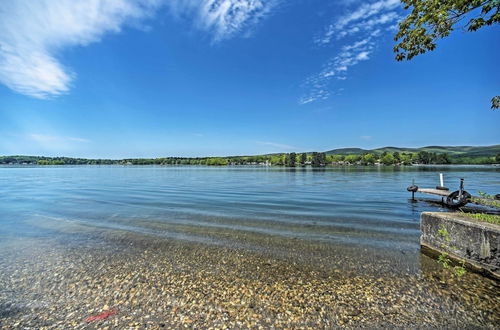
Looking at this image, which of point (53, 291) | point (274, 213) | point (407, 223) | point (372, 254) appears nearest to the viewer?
point (53, 291)

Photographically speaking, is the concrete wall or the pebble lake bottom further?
the concrete wall

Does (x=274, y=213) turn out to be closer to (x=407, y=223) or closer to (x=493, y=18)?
(x=407, y=223)

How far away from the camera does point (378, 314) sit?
16.0 ft

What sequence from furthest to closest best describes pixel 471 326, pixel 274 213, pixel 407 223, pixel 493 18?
pixel 274 213
pixel 407 223
pixel 493 18
pixel 471 326

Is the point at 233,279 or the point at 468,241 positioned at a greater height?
the point at 468,241

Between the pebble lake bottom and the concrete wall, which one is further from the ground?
the concrete wall

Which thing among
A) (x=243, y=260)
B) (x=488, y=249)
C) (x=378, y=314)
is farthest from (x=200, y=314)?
(x=488, y=249)

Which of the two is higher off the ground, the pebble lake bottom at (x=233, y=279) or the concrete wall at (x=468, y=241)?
the concrete wall at (x=468, y=241)

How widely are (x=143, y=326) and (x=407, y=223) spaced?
45.2 ft

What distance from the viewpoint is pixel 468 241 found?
665 centimetres

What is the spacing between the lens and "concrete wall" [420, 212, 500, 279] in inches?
239

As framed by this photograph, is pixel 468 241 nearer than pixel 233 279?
No

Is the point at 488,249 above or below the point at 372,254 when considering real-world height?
above

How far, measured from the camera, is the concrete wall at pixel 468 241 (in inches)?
239
